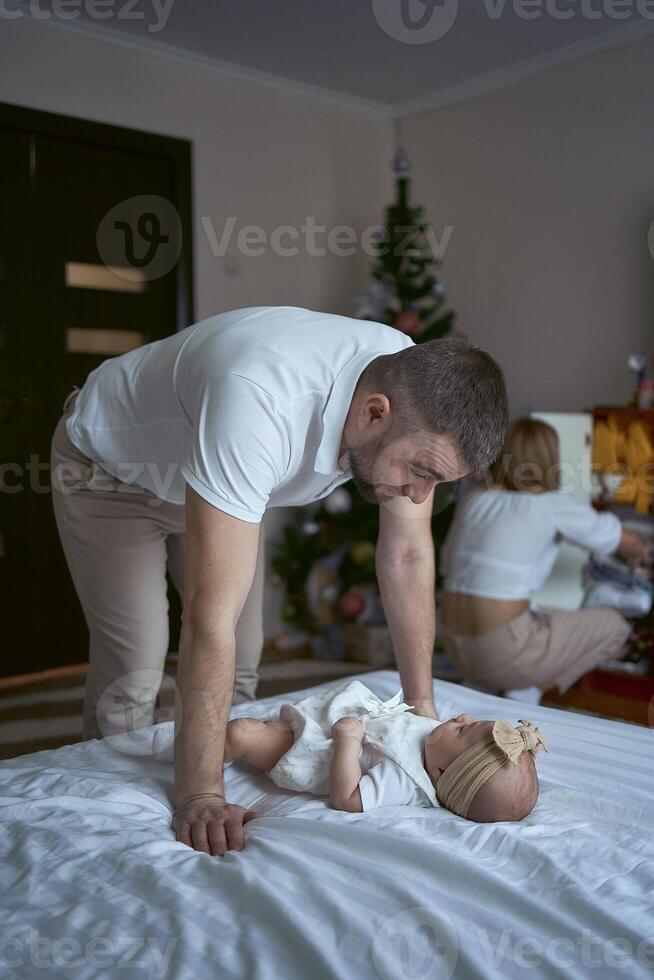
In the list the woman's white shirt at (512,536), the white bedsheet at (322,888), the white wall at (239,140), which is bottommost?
the white bedsheet at (322,888)

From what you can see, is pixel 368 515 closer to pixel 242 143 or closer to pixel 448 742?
pixel 242 143

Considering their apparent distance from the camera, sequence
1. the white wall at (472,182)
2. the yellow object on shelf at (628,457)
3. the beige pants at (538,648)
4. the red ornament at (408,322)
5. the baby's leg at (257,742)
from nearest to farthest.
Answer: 1. the baby's leg at (257,742)
2. the beige pants at (538,648)
3. the yellow object on shelf at (628,457)
4. the white wall at (472,182)
5. the red ornament at (408,322)

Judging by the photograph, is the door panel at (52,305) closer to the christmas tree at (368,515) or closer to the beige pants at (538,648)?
the christmas tree at (368,515)

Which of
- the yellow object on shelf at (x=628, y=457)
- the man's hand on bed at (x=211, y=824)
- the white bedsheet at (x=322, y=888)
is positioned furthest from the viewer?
the yellow object on shelf at (x=628, y=457)

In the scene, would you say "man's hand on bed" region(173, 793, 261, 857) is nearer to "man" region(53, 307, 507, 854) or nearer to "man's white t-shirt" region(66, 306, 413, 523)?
"man" region(53, 307, 507, 854)

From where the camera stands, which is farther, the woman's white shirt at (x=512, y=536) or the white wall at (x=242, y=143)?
the white wall at (x=242, y=143)

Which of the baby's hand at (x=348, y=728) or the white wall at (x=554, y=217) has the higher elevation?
the white wall at (x=554, y=217)

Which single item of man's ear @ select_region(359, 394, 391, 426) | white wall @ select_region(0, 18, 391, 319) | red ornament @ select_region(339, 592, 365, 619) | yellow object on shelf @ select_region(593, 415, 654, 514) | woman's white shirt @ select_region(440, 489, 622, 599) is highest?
white wall @ select_region(0, 18, 391, 319)

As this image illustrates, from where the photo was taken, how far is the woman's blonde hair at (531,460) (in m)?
2.91

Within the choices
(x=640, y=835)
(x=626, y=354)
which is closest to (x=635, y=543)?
(x=626, y=354)

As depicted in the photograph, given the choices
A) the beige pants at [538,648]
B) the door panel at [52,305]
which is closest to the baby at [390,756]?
the beige pants at [538,648]

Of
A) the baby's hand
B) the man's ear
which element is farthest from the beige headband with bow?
the man's ear

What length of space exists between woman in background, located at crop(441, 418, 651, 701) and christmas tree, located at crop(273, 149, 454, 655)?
1.15 meters

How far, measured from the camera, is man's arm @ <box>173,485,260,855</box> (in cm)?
140
